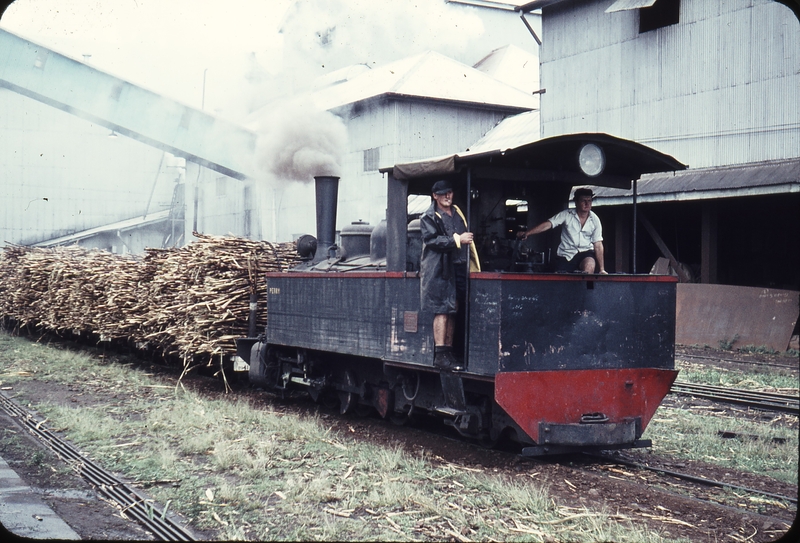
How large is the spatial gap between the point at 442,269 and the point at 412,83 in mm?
12971

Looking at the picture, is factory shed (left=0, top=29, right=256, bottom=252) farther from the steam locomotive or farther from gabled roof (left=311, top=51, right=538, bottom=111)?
the steam locomotive

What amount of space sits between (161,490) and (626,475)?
3807 millimetres

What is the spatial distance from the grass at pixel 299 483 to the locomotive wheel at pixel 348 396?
0.37 meters

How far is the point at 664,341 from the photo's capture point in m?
7.06

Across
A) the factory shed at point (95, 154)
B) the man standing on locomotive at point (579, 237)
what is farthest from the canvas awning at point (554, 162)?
the factory shed at point (95, 154)

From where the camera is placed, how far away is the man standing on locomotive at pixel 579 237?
7227mm

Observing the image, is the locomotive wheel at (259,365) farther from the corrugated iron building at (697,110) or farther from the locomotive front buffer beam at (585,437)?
the corrugated iron building at (697,110)

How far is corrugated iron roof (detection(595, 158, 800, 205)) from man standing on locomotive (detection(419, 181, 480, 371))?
8408 millimetres

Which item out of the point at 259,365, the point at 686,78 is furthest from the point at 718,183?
the point at 259,365

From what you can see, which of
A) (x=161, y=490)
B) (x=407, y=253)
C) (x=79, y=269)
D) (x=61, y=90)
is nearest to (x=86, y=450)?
(x=161, y=490)

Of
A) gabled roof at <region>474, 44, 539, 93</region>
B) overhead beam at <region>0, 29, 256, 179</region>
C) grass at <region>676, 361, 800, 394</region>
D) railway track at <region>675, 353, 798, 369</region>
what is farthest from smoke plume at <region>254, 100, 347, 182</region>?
gabled roof at <region>474, 44, 539, 93</region>

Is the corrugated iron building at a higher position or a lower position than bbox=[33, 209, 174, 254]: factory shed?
higher

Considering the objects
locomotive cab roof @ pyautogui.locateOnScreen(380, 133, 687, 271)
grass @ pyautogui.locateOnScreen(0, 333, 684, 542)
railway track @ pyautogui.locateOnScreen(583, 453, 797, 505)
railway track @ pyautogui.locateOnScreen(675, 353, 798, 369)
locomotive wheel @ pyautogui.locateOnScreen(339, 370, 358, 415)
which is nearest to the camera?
grass @ pyautogui.locateOnScreen(0, 333, 684, 542)

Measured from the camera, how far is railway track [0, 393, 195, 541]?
493 cm
